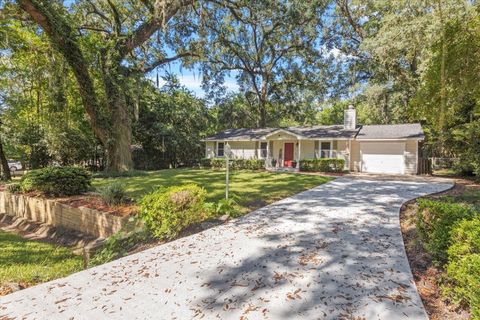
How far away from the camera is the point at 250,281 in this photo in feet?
11.1

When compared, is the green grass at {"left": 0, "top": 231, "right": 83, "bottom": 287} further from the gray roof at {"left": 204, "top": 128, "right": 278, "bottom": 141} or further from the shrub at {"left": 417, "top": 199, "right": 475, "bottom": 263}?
the gray roof at {"left": 204, "top": 128, "right": 278, "bottom": 141}

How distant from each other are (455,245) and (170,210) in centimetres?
442

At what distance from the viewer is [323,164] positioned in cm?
1750

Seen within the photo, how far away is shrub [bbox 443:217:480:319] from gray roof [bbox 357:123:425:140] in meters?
15.4

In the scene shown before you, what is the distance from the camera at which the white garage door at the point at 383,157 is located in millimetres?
16938

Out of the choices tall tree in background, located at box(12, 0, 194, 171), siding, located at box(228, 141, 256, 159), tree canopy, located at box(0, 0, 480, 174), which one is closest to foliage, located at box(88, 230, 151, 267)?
tree canopy, located at box(0, 0, 480, 174)

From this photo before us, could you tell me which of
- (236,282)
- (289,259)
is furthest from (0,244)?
(289,259)

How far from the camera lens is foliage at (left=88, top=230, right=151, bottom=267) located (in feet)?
15.6

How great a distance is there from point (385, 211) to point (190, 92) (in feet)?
74.5

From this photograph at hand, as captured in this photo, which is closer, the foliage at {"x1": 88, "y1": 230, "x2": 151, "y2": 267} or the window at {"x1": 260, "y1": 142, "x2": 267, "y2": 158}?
the foliage at {"x1": 88, "y1": 230, "x2": 151, "y2": 267}

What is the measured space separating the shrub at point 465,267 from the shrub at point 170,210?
416 cm

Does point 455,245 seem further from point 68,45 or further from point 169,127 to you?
point 169,127

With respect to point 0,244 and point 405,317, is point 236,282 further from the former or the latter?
point 0,244

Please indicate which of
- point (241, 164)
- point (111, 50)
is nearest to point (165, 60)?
point (111, 50)
